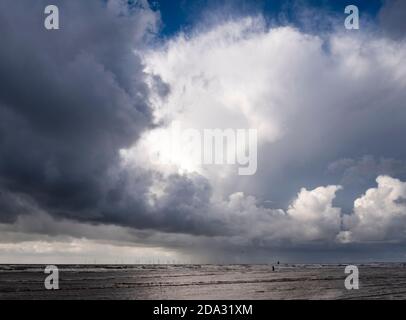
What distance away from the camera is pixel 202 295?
46.6m
